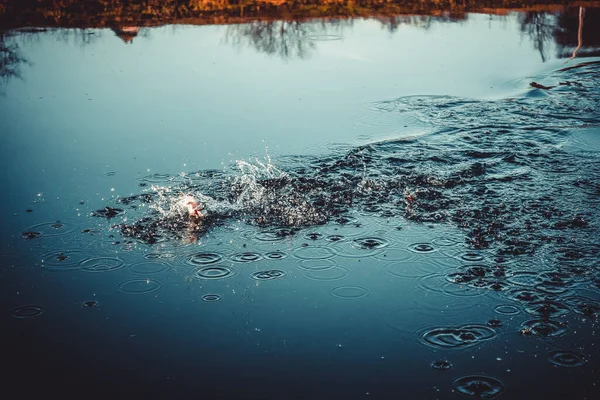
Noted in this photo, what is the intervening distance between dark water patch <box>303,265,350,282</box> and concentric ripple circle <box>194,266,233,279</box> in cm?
73

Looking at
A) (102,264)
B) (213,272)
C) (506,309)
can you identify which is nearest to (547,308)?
(506,309)

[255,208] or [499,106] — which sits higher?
[499,106]

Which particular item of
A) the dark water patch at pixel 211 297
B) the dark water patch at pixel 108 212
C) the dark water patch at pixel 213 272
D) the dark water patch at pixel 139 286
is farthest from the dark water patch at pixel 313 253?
the dark water patch at pixel 108 212

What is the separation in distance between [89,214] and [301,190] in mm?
2466

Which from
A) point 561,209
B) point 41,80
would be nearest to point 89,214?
point 561,209

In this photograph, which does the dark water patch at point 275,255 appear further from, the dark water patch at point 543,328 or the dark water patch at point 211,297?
the dark water patch at point 543,328

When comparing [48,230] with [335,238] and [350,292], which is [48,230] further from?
[350,292]

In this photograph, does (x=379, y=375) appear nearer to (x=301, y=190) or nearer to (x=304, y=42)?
(x=301, y=190)

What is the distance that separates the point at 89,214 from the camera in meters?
6.79

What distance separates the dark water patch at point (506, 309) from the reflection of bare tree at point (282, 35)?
10517 mm

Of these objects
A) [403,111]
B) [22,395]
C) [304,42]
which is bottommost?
[22,395]

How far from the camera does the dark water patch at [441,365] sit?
14.0 ft

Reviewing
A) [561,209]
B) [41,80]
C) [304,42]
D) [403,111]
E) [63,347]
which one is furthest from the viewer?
[304,42]

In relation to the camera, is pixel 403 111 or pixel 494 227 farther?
pixel 403 111
